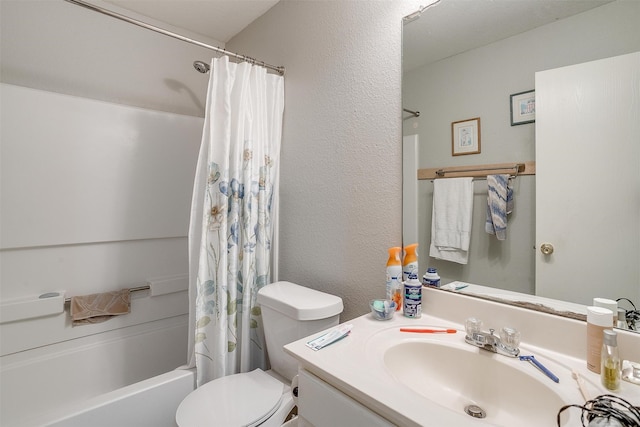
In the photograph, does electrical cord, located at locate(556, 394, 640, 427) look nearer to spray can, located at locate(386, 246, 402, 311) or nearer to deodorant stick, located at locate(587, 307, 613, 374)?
deodorant stick, located at locate(587, 307, 613, 374)

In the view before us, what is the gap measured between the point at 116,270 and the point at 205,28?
173 centimetres

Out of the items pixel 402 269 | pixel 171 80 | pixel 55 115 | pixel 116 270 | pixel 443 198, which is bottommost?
pixel 116 270

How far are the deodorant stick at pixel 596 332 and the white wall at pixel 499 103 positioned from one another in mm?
171

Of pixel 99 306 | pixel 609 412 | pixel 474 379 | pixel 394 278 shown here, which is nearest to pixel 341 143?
pixel 394 278

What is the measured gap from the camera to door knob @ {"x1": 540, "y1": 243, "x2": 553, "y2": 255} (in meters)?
0.81

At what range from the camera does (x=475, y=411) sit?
73cm

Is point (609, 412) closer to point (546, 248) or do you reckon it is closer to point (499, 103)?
point (546, 248)

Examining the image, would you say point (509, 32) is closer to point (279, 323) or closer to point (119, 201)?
point (279, 323)

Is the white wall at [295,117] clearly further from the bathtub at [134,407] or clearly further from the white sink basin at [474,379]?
the bathtub at [134,407]

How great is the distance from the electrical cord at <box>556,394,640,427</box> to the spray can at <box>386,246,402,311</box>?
0.55m

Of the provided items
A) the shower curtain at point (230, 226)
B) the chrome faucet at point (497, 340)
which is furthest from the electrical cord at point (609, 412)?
the shower curtain at point (230, 226)

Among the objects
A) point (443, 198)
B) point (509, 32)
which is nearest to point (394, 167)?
point (443, 198)

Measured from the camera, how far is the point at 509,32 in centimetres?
89

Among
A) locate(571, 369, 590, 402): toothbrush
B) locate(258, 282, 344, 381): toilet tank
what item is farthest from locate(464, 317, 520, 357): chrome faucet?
locate(258, 282, 344, 381): toilet tank
